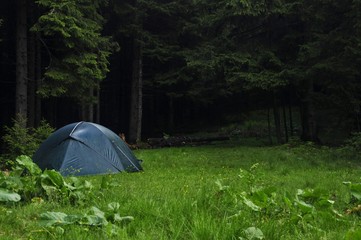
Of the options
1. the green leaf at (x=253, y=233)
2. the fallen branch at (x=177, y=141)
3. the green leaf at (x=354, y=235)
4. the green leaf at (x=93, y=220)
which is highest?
the fallen branch at (x=177, y=141)

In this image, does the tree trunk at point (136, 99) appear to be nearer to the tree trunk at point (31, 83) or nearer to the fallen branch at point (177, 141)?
the fallen branch at point (177, 141)

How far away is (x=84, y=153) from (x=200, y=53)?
1011cm

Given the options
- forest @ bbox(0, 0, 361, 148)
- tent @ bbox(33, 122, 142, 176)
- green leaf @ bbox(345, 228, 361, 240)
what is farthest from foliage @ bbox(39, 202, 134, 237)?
forest @ bbox(0, 0, 361, 148)

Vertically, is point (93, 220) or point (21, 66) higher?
point (21, 66)

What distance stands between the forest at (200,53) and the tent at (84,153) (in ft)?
17.8

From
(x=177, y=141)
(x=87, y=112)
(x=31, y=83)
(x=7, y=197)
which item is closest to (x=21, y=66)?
(x=31, y=83)

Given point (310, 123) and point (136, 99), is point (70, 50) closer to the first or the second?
point (136, 99)

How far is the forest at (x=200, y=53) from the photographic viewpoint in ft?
50.7

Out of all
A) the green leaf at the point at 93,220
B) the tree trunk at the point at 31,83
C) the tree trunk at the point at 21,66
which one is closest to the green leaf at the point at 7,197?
the green leaf at the point at 93,220

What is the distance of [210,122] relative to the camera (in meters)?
32.7

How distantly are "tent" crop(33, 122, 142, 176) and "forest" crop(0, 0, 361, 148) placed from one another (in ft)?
17.8

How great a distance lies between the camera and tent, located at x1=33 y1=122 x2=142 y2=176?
1020cm

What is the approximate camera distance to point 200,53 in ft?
62.6

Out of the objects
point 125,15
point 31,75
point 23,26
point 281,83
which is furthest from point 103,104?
point 281,83
